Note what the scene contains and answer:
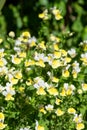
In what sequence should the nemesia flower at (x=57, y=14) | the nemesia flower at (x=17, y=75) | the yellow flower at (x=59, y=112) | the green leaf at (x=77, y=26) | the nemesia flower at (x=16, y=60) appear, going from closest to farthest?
the yellow flower at (x=59, y=112)
the nemesia flower at (x=17, y=75)
the nemesia flower at (x=16, y=60)
the nemesia flower at (x=57, y=14)
the green leaf at (x=77, y=26)

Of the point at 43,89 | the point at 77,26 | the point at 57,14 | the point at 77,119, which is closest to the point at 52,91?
the point at 43,89

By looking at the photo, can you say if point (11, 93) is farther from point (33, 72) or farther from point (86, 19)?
point (86, 19)

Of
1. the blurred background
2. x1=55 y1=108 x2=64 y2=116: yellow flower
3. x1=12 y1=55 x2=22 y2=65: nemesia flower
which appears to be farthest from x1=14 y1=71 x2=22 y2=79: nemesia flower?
the blurred background

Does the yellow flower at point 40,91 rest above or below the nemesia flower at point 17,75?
below

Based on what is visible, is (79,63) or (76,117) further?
(79,63)

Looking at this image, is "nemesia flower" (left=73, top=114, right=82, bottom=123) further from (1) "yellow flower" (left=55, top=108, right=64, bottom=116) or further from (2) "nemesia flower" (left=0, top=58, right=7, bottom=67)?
(2) "nemesia flower" (left=0, top=58, right=7, bottom=67)

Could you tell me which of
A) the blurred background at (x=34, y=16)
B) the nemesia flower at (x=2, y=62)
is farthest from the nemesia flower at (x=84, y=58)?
the blurred background at (x=34, y=16)

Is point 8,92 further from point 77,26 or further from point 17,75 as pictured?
point 77,26

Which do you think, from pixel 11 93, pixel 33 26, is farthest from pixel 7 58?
pixel 33 26

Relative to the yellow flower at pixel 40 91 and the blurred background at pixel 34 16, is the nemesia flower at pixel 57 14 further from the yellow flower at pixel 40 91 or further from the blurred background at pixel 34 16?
the blurred background at pixel 34 16
